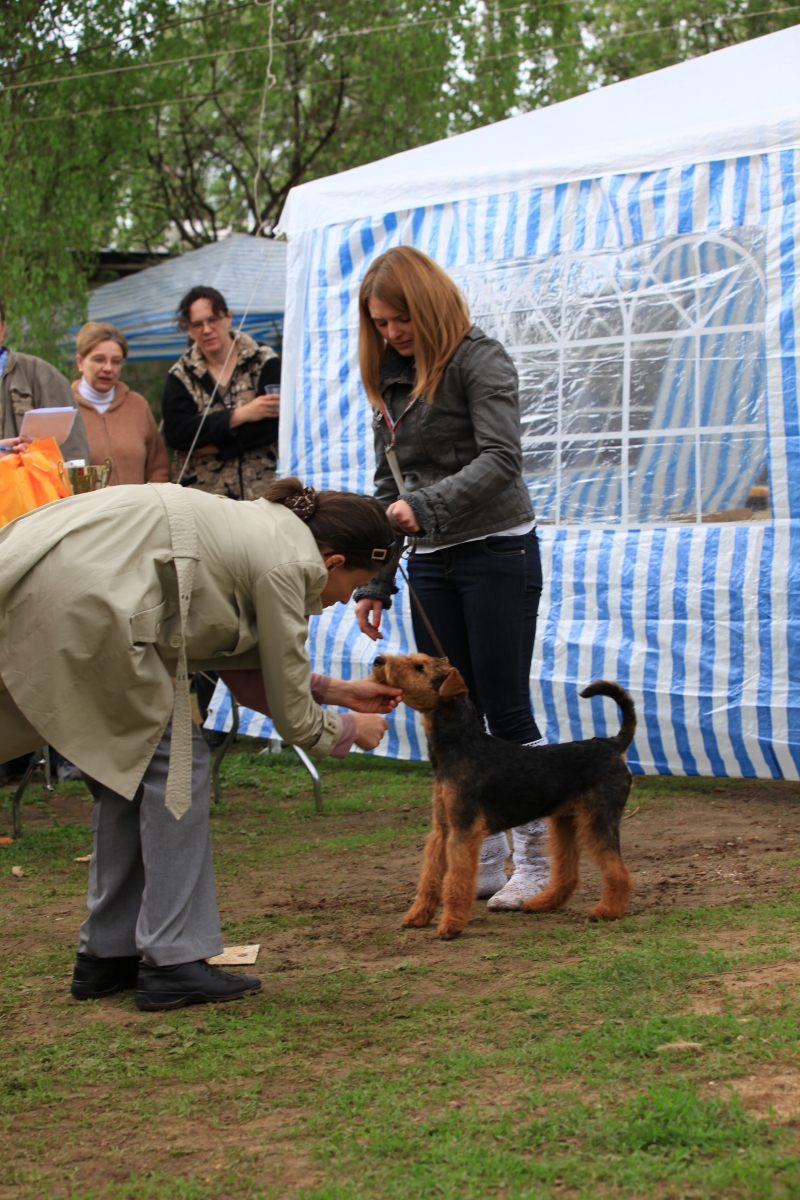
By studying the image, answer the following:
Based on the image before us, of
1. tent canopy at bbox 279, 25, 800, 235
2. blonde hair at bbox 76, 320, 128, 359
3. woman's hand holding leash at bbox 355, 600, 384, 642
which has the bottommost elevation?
woman's hand holding leash at bbox 355, 600, 384, 642

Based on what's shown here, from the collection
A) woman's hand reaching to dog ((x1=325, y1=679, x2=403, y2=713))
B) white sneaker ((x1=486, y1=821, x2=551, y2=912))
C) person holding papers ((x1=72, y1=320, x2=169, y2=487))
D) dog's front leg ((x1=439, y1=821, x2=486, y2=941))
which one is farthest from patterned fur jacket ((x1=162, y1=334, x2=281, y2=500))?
dog's front leg ((x1=439, y1=821, x2=486, y2=941))

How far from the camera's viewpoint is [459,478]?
372 centimetres

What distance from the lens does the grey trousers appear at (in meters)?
3.09

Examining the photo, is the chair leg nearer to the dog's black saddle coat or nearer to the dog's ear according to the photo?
the dog's black saddle coat

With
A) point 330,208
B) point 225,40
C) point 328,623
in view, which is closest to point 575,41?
point 225,40

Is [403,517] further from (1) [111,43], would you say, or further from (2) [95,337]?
(1) [111,43]

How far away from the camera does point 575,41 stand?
19.5 metres

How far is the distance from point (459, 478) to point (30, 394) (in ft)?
9.56

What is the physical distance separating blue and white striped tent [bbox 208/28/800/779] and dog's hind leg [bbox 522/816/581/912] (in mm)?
1868

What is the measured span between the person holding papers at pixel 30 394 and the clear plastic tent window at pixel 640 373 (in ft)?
7.22

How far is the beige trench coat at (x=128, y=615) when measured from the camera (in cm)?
289

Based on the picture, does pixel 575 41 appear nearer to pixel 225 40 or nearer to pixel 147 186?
pixel 225 40

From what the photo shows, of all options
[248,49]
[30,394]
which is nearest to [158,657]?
[30,394]

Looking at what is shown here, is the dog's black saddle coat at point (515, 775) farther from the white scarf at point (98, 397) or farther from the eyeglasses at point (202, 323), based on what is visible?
the white scarf at point (98, 397)
